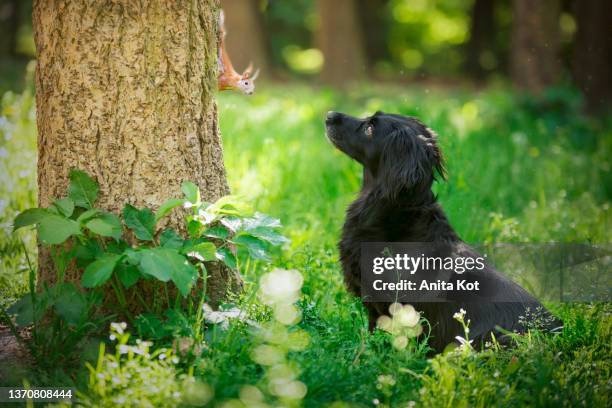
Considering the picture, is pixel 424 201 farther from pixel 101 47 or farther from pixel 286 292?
pixel 101 47

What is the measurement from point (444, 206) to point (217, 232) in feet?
7.57

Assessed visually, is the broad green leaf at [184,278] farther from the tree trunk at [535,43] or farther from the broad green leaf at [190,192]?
the tree trunk at [535,43]

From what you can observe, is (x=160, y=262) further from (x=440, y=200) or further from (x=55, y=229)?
(x=440, y=200)

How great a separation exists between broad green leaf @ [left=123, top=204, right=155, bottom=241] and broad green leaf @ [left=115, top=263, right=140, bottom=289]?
18 cm

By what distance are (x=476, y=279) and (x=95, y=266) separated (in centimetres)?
183

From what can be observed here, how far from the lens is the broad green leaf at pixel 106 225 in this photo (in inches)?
98.1

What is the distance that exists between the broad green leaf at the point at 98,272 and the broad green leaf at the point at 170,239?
0.80 ft

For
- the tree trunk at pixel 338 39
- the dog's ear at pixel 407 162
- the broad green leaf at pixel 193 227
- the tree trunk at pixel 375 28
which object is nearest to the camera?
the broad green leaf at pixel 193 227

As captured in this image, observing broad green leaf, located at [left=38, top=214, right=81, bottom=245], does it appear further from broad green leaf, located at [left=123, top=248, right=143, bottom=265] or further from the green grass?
the green grass

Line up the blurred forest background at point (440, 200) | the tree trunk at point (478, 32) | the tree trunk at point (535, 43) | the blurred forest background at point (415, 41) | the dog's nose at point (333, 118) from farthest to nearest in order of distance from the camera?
the tree trunk at point (478, 32) < the tree trunk at point (535, 43) < the blurred forest background at point (415, 41) < the dog's nose at point (333, 118) < the blurred forest background at point (440, 200)

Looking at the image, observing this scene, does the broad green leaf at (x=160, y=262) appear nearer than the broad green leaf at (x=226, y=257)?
Yes

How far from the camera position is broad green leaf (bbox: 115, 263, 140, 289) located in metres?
2.52

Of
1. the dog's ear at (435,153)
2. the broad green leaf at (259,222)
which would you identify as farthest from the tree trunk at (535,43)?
the broad green leaf at (259,222)

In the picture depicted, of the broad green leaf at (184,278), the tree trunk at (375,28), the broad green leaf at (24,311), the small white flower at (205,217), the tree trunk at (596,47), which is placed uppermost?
the tree trunk at (375,28)
